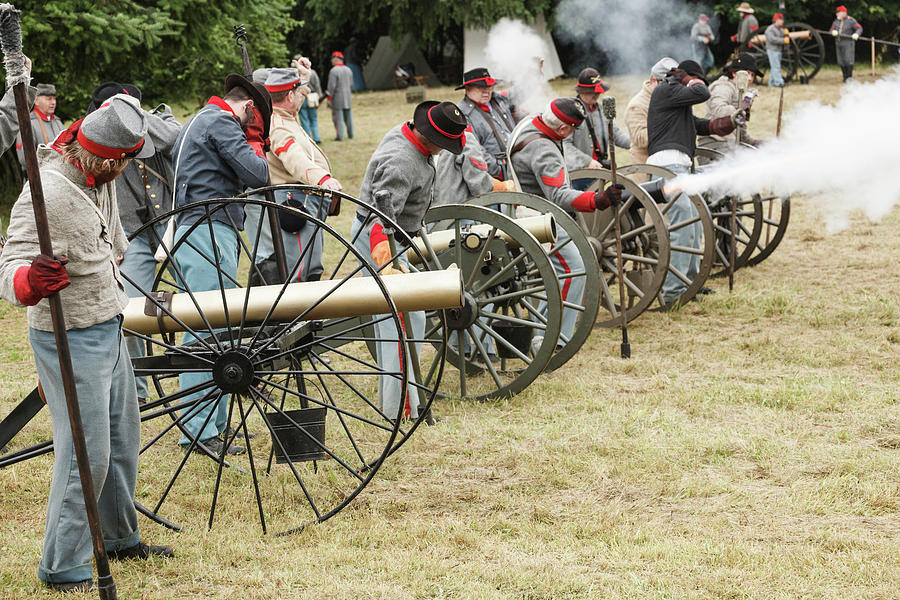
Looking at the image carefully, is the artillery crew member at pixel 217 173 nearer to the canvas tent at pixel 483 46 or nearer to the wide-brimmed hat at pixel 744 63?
the wide-brimmed hat at pixel 744 63

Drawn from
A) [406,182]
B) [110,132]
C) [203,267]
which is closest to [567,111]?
[406,182]

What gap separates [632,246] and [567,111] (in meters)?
1.31

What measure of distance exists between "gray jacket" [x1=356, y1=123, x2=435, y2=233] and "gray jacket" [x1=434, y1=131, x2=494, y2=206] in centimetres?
74

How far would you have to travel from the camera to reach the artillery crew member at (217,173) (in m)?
4.47

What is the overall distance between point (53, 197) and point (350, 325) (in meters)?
2.04

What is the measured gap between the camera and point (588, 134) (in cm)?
742

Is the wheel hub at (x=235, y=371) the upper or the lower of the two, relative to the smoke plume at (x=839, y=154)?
lower

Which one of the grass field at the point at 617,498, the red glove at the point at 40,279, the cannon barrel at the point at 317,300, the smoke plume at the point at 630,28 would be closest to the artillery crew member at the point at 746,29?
the smoke plume at the point at 630,28

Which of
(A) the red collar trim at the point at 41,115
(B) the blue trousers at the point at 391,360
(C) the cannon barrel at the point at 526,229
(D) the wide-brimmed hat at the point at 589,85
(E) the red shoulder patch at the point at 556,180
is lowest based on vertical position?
(B) the blue trousers at the point at 391,360

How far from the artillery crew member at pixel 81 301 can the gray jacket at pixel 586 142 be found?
Answer: 410 centimetres

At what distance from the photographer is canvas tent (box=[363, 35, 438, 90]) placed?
25.8m

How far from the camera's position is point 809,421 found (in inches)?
189

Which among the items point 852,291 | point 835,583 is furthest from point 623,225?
point 835,583

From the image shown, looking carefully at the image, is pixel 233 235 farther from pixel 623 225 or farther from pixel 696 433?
pixel 623 225
